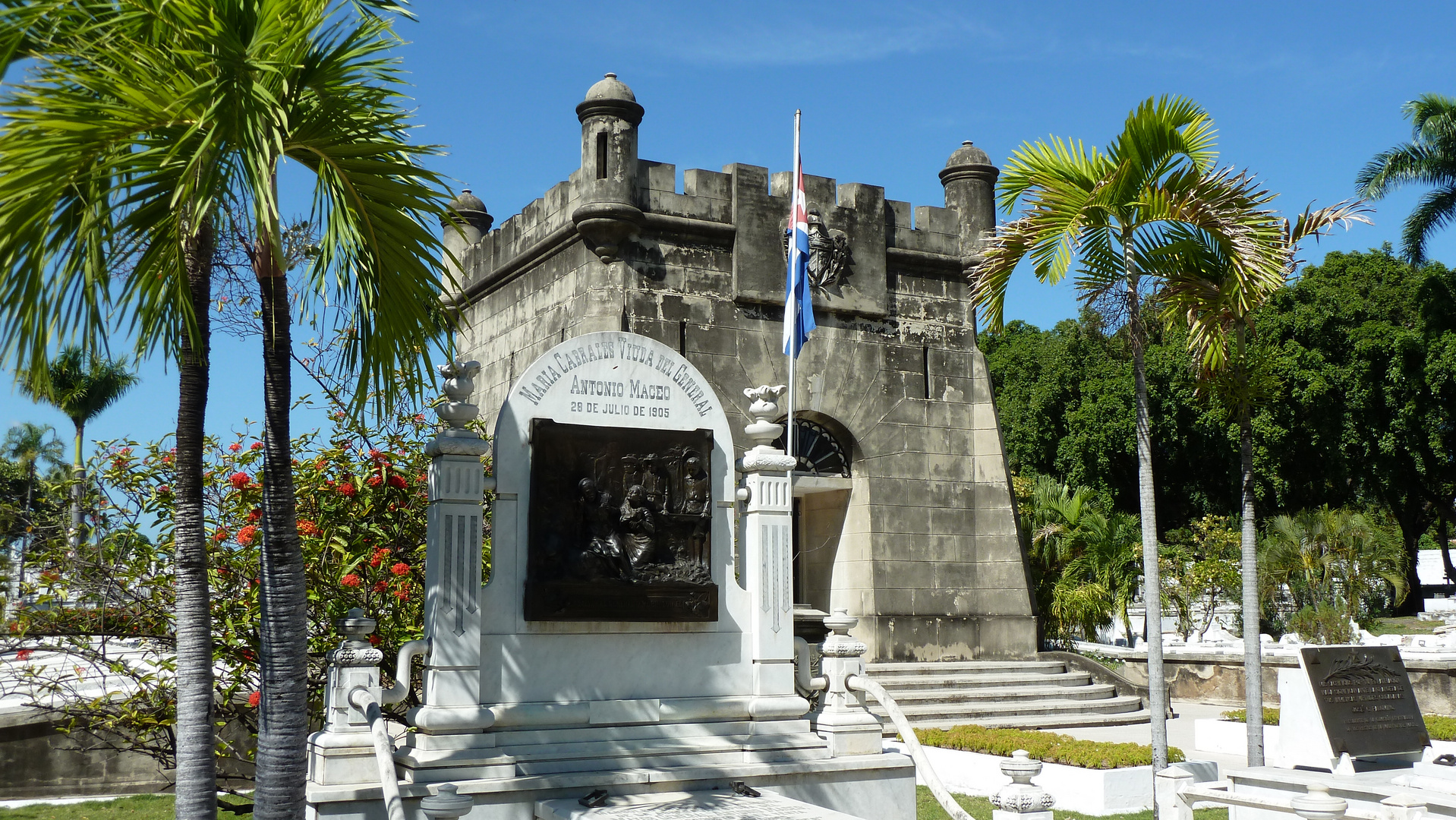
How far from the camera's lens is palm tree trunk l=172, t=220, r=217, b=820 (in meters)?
6.32

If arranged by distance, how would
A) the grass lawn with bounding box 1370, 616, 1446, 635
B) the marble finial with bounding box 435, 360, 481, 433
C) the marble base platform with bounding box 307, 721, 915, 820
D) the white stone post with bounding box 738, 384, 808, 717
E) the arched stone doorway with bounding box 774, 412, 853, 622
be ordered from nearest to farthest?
the marble base platform with bounding box 307, 721, 915, 820 → the marble finial with bounding box 435, 360, 481, 433 → the white stone post with bounding box 738, 384, 808, 717 → the arched stone doorway with bounding box 774, 412, 853, 622 → the grass lawn with bounding box 1370, 616, 1446, 635

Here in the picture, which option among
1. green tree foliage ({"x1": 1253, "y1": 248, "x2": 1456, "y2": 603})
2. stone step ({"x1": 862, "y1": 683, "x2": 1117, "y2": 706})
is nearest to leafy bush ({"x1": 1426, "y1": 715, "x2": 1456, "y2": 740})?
stone step ({"x1": 862, "y1": 683, "x2": 1117, "y2": 706})

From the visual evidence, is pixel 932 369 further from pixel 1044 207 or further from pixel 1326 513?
pixel 1326 513

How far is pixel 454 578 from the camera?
26.9 ft

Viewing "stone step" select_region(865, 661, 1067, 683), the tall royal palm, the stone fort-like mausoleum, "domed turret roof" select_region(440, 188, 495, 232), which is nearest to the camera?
the tall royal palm

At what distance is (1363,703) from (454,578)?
337 inches

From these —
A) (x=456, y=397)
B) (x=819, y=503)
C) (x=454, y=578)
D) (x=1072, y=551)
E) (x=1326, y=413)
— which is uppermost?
(x=1326, y=413)

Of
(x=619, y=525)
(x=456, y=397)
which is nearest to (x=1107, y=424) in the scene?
(x=619, y=525)

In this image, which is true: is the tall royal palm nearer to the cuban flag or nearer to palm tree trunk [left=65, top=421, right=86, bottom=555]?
palm tree trunk [left=65, top=421, right=86, bottom=555]

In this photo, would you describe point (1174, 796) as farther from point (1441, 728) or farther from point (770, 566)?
point (1441, 728)

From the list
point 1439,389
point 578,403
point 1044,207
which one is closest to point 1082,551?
point 1439,389

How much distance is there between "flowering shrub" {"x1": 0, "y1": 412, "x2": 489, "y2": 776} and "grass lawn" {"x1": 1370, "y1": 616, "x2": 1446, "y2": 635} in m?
26.4

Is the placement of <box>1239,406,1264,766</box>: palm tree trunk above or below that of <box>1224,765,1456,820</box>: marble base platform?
above

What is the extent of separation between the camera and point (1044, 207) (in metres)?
10.5
